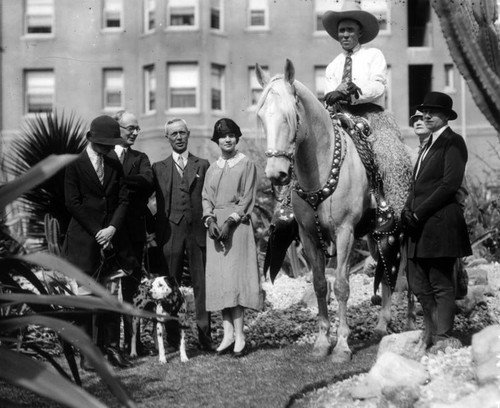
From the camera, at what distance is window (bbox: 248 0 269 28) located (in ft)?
106

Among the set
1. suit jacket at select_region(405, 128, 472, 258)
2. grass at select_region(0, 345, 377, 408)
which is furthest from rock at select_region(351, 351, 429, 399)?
suit jacket at select_region(405, 128, 472, 258)

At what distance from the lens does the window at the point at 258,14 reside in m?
32.2

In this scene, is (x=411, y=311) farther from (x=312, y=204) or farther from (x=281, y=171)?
(x=281, y=171)

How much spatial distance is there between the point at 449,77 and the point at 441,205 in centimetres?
2738

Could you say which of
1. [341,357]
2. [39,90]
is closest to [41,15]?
[39,90]

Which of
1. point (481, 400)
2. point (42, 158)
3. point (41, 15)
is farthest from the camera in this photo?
point (41, 15)

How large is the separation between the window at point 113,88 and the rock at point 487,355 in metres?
27.8

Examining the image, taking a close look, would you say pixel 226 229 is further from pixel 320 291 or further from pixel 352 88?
pixel 352 88

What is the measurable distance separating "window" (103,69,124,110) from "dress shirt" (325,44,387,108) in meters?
23.8

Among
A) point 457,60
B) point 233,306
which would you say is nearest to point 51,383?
point 457,60

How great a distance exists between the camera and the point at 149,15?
32.4m

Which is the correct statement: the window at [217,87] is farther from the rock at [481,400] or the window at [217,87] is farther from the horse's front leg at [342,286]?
the rock at [481,400]

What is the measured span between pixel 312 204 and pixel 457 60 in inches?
95.5

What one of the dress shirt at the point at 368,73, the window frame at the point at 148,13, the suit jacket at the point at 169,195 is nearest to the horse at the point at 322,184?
the dress shirt at the point at 368,73
